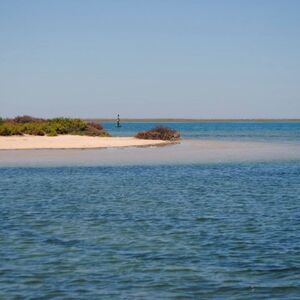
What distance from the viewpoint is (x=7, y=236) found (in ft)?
50.6

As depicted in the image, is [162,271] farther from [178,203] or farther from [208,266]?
[178,203]

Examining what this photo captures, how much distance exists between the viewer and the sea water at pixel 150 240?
11.2 metres

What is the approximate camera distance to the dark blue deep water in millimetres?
11219

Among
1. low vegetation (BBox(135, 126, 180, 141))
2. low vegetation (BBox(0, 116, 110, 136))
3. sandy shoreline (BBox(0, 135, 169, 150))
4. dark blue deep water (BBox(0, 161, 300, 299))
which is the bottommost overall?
dark blue deep water (BBox(0, 161, 300, 299))

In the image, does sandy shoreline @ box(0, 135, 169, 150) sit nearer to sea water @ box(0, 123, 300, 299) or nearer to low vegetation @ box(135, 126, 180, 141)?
low vegetation @ box(135, 126, 180, 141)

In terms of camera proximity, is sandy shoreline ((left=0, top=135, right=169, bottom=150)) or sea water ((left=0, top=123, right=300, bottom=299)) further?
sandy shoreline ((left=0, top=135, right=169, bottom=150))

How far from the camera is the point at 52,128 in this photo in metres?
72.8

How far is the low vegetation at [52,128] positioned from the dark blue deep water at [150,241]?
42630 mm

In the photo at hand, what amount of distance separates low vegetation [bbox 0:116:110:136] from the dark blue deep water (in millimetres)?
42630

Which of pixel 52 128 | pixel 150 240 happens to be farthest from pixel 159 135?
pixel 150 240

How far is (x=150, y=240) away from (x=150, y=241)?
125mm

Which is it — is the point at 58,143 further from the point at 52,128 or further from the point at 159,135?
the point at 159,135

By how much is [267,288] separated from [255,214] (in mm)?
7647

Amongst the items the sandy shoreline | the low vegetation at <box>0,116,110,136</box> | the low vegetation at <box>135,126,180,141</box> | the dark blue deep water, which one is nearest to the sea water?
the dark blue deep water
